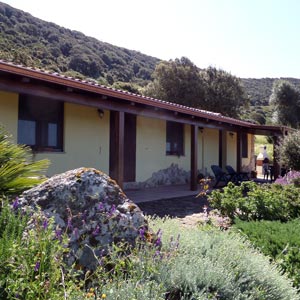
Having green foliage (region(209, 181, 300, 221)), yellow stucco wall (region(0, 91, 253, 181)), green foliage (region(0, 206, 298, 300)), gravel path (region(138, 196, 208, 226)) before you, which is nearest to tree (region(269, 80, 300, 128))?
yellow stucco wall (region(0, 91, 253, 181))

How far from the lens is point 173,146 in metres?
14.0

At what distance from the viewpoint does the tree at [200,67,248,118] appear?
2797 centimetres

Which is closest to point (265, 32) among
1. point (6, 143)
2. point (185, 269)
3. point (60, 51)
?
point (6, 143)

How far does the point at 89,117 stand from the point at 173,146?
4554 mm

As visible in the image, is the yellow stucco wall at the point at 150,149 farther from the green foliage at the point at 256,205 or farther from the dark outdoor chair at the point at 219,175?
the green foliage at the point at 256,205

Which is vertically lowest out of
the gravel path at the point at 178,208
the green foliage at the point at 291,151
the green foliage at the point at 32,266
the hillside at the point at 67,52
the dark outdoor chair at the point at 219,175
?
the gravel path at the point at 178,208

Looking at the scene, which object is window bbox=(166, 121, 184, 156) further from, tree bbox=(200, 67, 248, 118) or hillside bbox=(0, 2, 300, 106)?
tree bbox=(200, 67, 248, 118)

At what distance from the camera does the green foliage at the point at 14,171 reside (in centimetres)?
337

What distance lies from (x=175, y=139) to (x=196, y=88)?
46.1ft

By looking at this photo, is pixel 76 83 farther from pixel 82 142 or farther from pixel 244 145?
pixel 244 145

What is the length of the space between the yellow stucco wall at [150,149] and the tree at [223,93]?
14887 millimetres

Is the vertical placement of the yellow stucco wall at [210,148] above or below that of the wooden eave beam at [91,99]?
below

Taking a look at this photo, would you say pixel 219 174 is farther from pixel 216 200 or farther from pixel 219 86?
pixel 219 86

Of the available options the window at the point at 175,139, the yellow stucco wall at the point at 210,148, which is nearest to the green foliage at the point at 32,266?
the window at the point at 175,139
